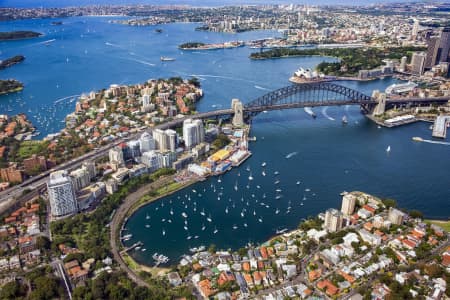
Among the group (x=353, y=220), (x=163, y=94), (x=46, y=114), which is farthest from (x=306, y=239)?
(x=46, y=114)

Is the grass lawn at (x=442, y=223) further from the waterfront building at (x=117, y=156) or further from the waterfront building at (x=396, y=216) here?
the waterfront building at (x=117, y=156)

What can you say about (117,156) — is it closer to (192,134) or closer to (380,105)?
(192,134)

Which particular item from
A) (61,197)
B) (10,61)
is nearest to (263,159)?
(61,197)

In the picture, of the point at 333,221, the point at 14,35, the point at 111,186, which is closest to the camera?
the point at 333,221

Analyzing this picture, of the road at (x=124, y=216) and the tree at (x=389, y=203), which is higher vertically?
the tree at (x=389, y=203)

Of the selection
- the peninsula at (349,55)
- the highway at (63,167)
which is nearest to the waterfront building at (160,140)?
the highway at (63,167)

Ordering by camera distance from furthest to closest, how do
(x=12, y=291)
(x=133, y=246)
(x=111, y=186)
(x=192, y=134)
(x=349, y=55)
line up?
1. (x=349, y=55)
2. (x=192, y=134)
3. (x=111, y=186)
4. (x=133, y=246)
5. (x=12, y=291)

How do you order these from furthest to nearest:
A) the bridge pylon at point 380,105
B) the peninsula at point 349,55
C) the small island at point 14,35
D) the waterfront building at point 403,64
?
the small island at point 14,35 → the waterfront building at point 403,64 → the peninsula at point 349,55 → the bridge pylon at point 380,105
